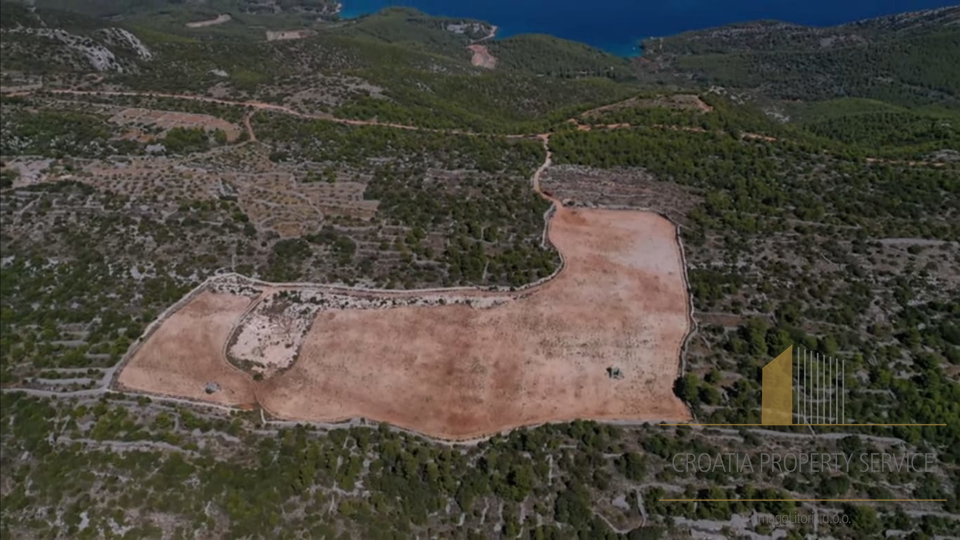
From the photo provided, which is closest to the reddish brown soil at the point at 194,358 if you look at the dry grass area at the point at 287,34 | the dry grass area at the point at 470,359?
the dry grass area at the point at 470,359

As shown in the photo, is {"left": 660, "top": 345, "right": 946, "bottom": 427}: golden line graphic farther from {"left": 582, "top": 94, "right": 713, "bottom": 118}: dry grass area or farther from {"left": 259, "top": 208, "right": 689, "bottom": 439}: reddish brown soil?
{"left": 582, "top": 94, "right": 713, "bottom": 118}: dry grass area

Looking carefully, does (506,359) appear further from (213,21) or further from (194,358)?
(213,21)

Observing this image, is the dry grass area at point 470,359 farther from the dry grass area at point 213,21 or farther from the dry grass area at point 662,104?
the dry grass area at point 213,21

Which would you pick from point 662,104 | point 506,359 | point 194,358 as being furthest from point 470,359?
point 662,104

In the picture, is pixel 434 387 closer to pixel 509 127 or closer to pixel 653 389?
pixel 653 389

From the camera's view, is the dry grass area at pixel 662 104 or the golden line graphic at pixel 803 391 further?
the dry grass area at pixel 662 104
